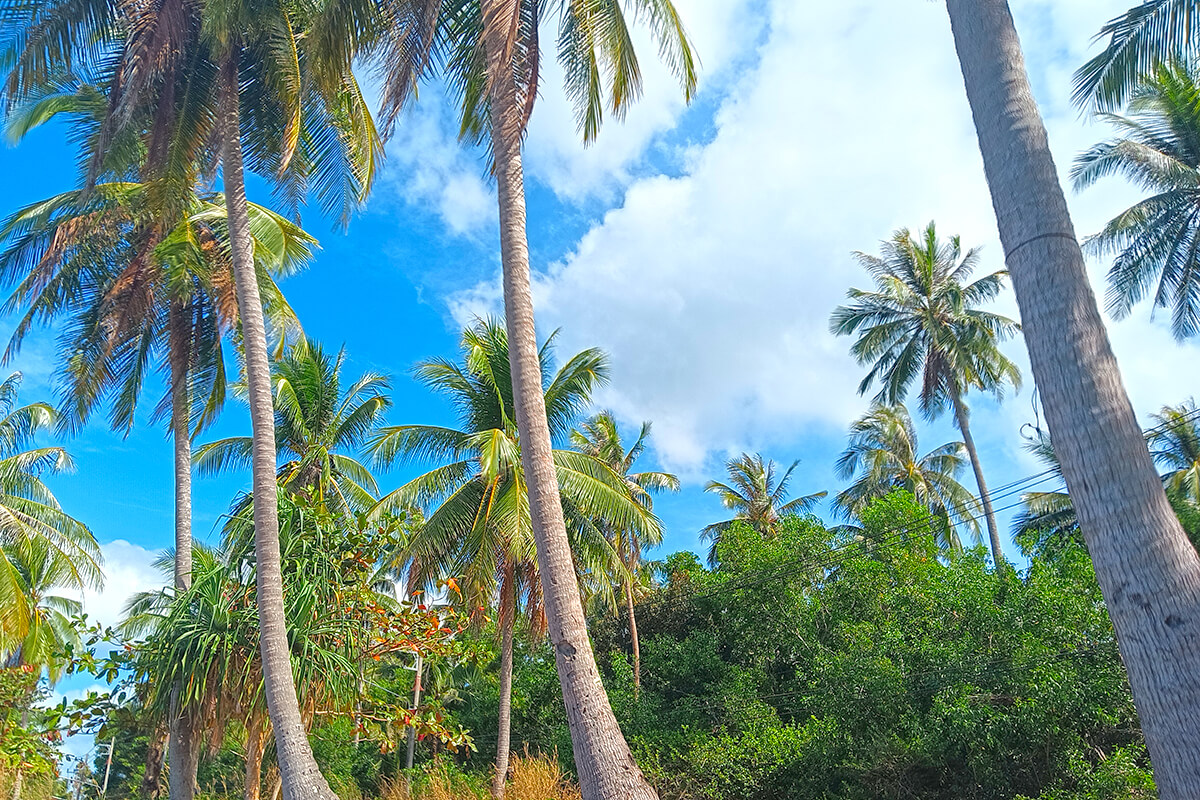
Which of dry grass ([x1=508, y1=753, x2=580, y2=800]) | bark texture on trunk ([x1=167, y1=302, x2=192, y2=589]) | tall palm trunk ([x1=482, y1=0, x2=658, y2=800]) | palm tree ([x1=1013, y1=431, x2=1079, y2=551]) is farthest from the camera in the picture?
palm tree ([x1=1013, y1=431, x2=1079, y2=551])

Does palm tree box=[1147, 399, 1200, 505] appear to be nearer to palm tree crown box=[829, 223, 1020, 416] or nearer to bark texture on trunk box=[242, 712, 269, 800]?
palm tree crown box=[829, 223, 1020, 416]

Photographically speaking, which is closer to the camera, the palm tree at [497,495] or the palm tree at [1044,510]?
the palm tree at [497,495]

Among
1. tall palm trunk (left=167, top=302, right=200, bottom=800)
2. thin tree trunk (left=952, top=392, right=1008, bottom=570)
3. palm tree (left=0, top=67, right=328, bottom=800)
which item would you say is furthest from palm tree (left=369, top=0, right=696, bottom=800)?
thin tree trunk (left=952, top=392, right=1008, bottom=570)

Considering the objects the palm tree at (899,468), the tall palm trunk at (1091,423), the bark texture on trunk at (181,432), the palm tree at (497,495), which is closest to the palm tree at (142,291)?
the bark texture on trunk at (181,432)

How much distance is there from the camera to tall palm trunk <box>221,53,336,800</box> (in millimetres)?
9055

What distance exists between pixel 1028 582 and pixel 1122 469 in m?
12.3

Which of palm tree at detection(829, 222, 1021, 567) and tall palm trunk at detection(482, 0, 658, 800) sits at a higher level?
palm tree at detection(829, 222, 1021, 567)

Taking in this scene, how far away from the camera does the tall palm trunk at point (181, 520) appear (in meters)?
12.1

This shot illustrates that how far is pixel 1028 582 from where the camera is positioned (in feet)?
49.4

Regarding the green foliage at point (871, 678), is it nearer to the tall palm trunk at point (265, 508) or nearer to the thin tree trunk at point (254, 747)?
the thin tree trunk at point (254, 747)

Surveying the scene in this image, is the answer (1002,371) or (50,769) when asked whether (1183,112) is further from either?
(50,769)

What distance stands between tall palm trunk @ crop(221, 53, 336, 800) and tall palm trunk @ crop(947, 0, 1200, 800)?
25.3 feet

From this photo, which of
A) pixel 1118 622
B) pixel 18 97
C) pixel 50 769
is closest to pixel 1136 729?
pixel 1118 622

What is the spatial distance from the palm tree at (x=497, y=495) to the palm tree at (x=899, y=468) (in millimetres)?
15209
